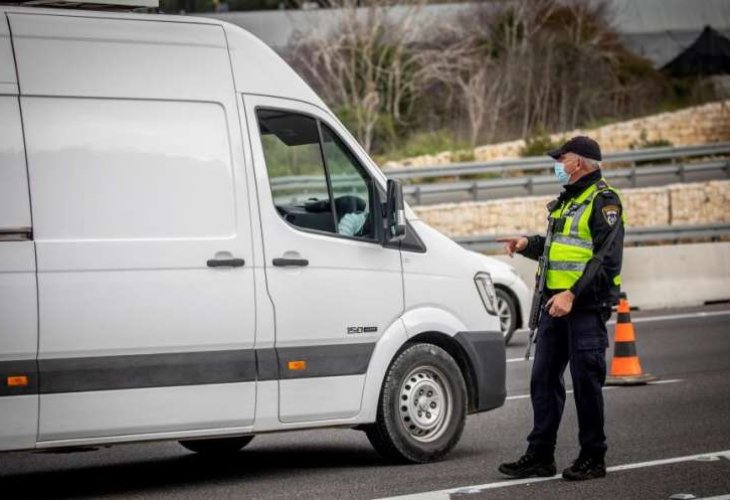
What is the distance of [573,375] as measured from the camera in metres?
8.34

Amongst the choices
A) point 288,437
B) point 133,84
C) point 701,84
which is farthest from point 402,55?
point 133,84

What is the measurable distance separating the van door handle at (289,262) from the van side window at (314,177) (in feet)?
0.83

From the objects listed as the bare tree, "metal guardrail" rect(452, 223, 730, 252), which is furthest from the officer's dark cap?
the bare tree

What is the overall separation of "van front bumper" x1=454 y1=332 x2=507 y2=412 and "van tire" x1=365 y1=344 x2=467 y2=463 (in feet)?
0.40

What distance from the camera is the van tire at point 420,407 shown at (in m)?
8.97

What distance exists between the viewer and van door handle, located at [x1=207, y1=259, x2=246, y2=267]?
8.12m

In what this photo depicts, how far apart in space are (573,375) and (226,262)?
2065 millimetres

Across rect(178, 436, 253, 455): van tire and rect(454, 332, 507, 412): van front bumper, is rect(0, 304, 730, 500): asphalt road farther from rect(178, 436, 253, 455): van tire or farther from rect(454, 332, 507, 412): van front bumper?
rect(454, 332, 507, 412): van front bumper

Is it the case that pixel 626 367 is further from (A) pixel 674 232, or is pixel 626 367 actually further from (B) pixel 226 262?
(A) pixel 674 232

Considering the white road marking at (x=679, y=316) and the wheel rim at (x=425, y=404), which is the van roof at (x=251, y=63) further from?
the white road marking at (x=679, y=316)

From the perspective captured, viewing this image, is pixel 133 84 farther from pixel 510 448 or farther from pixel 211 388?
pixel 510 448

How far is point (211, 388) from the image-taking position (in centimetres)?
812

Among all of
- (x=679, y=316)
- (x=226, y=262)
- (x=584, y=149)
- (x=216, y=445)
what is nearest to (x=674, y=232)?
(x=679, y=316)

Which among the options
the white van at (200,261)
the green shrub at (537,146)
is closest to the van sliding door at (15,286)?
the white van at (200,261)
